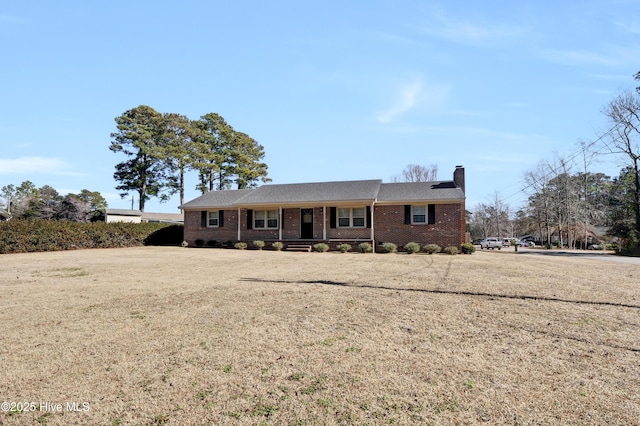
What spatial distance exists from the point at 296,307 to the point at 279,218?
18.3 m

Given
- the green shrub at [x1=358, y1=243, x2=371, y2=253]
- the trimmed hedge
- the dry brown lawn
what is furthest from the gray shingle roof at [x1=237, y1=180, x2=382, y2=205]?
the dry brown lawn

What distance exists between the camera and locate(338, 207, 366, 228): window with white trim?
75.4ft

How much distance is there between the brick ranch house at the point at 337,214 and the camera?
849 inches

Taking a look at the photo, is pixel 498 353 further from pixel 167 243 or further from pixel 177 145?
pixel 177 145

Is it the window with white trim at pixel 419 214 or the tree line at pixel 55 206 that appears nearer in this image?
the window with white trim at pixel 419 214

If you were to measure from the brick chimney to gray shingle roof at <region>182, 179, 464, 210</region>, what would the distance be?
16.2 inches

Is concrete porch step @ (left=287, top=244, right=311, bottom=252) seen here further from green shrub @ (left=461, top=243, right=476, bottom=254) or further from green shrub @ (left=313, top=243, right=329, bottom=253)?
green shrub @ (left=461, top=243, right=476, bottom=254)

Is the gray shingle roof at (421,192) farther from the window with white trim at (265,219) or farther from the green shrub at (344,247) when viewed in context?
the window with white trim at (265,219)

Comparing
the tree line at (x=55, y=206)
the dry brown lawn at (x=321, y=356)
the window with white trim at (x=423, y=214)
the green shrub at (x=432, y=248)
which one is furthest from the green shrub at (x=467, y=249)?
the tree line at (x=55, y=206)

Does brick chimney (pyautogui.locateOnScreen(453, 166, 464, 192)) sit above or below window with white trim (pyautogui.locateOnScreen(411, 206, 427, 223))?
above

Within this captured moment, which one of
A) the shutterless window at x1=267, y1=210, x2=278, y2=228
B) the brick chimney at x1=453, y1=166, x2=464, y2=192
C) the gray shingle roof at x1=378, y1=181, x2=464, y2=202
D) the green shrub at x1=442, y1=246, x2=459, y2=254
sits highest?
the brick chimney at x1=453, y1=166, x2=464, y2=192

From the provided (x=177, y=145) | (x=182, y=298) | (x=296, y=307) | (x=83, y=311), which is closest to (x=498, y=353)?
(x=296, y=307)

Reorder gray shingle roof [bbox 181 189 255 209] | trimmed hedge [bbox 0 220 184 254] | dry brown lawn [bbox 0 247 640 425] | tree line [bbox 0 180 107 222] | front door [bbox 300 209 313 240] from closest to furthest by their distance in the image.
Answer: dry brown lawn [bbox 0 247 640 425] < trimmed hedge [bbox 0 220 184 254] < front door [bbox 300 209 313 240] < gray shingle roof [bbox 181 189 255 209] < tree line [bbox 0 180 107 222]

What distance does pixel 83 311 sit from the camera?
6152 mm
